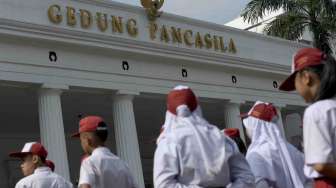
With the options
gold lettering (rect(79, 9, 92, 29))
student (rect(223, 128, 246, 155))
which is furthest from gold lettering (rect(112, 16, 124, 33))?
student (rect(223, 128, 246, 155))

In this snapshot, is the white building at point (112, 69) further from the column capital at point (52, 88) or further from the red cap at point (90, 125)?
the red cap at point (90, 125)

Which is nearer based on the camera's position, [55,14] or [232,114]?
[55,14]

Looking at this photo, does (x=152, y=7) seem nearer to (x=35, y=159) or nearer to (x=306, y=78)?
(x=35, y=159)

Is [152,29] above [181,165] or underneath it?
above

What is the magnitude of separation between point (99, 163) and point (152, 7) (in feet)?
42.6

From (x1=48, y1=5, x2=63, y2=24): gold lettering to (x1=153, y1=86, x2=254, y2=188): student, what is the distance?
11473mm

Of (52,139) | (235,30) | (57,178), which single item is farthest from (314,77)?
(235,30)

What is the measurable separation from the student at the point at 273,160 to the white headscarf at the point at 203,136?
1.07 meters

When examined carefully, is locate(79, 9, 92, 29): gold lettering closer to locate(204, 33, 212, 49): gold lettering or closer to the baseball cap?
locate(204, 33, 212, 49): gold lettering

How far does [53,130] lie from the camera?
1423 cm

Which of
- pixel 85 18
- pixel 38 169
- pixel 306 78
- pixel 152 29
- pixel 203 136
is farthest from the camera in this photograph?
pixel 152 29

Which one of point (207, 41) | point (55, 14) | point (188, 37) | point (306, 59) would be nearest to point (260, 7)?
point (207, 41)

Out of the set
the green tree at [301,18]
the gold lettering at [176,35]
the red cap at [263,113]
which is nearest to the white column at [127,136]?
the gold lettering at [176,35]

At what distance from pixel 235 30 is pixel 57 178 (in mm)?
14889
